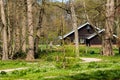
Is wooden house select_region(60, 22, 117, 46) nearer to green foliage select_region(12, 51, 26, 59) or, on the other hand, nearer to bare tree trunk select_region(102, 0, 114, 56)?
bare tree trunk select_region(102, 0, 114, 56)

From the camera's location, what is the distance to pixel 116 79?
14.5m

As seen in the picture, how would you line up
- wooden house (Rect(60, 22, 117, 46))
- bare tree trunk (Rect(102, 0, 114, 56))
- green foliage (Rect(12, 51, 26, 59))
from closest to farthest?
green foliage (Rect(12, 51, 26, 59)) < bare tree trunk (Rect(102, 0, 114, 56)) < wooden house (Rect(60, 22, 117, 46))

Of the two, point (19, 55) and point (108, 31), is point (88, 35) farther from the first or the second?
point (19, 55)

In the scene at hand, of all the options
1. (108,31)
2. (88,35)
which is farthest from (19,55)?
(88,35)

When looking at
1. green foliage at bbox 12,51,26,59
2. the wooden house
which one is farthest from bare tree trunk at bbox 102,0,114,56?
the wooden house

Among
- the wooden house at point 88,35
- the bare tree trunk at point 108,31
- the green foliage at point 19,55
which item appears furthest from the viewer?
the wooden house at point 88,35

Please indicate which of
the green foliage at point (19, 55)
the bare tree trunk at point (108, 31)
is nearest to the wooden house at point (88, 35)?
the bare tree trunk at point (108, 31)

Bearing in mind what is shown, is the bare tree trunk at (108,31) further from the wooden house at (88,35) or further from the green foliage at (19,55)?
the wooden house at (88,35)

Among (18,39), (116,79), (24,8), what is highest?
(24,8)

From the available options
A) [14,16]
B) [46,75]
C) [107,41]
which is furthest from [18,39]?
[46,75]

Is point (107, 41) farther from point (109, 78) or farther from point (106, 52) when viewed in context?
point (109, 78)

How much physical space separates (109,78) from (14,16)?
25.7 metres

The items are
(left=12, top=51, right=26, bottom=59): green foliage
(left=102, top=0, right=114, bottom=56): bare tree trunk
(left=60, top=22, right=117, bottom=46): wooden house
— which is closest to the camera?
(left=12, top=51, right=26, bottom=59): green foliage

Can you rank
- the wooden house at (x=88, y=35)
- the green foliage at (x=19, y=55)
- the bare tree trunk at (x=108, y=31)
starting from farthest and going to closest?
the wooden house at (x=88, y=35)
the bare tree trunk at (x=108, y=31)
the green foliage at (x=19, y=55)
